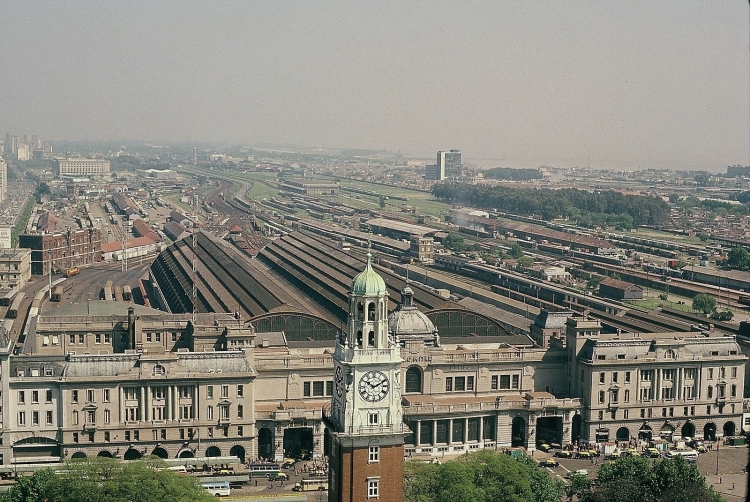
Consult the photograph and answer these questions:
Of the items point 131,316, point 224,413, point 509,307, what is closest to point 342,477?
point 224,413

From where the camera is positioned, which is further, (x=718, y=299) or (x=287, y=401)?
(x=718, y=299)

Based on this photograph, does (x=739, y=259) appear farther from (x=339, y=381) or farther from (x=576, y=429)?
(x=339, y=381)

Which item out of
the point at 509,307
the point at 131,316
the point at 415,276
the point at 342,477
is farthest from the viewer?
the point at 415,276

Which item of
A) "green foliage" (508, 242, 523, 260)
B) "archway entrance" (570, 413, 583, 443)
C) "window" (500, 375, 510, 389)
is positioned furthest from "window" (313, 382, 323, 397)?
"green foliage" (508, 242, 523, 260)

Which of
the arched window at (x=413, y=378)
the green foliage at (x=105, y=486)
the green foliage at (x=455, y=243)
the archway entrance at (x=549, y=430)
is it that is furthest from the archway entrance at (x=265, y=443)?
the green foliage at (x=455, y=243)

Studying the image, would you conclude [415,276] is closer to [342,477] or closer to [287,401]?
[287,401]

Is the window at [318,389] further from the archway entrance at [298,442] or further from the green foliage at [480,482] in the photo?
the green foliage at [480,482]
